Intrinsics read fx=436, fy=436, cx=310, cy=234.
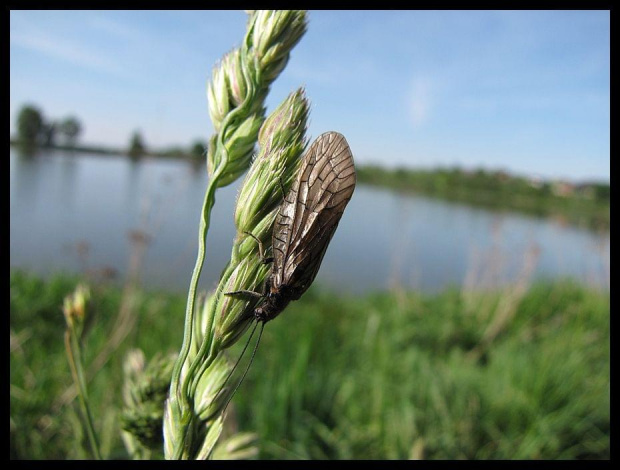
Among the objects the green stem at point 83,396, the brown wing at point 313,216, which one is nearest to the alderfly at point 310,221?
the brown wing at point 313,216

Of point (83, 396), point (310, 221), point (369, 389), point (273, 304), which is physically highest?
point (310, 221)

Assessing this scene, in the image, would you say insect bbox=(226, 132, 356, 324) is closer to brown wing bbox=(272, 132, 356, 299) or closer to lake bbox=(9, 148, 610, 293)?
brown wing bbox=(272, 132, 356, 299)

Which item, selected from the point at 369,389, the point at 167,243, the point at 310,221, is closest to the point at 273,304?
the point at 310,221

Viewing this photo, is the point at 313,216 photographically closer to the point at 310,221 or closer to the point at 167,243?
the point at 310,221

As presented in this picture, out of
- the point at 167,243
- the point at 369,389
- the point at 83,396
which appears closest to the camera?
the point at 83,396

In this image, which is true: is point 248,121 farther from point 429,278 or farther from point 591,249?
point 429,278
